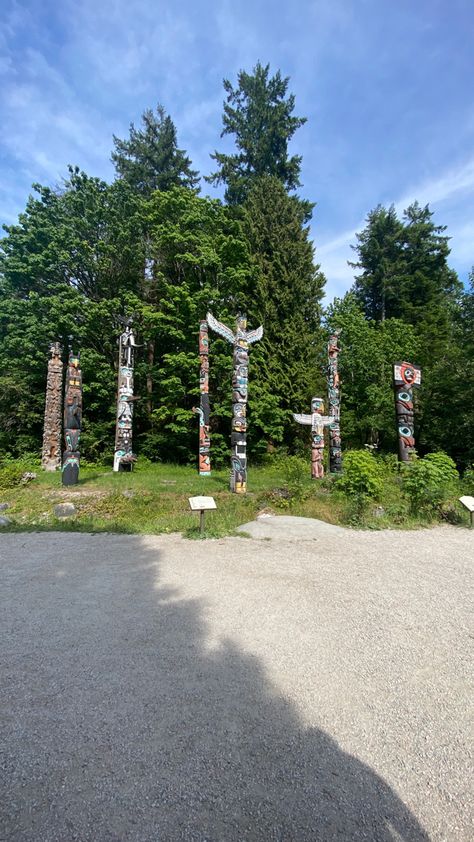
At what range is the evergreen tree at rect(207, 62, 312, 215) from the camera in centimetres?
2442

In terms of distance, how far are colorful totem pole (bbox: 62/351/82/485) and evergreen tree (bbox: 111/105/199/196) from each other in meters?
17.8

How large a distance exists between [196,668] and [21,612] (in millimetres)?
2032

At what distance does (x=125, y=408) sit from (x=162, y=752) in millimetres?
13168

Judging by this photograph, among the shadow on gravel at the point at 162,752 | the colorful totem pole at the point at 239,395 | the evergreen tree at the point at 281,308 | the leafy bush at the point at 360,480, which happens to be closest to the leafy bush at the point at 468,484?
the leafy bush at the point at 360,480

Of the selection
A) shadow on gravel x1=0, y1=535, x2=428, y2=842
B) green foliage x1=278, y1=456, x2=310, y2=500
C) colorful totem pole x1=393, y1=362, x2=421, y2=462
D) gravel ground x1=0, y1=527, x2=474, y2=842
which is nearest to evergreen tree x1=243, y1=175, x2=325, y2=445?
colorful totem pole x1=393, y1=362, x2=421, y2=462

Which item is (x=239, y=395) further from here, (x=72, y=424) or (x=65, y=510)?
(x=65, y=510)

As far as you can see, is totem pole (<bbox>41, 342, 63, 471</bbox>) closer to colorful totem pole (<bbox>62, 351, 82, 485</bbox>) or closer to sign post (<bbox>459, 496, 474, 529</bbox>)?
colorful totem pole (<bbox>62, 351, 82, 485</bbox>)

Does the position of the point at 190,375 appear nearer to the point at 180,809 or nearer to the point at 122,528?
the point at 122,528

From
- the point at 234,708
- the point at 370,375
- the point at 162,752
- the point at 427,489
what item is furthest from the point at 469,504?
the point at 370,375

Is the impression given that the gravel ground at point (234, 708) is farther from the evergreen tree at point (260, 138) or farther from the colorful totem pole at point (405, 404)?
the evergreen tree at point (260, 138)

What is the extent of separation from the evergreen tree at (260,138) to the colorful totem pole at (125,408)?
1500 cm

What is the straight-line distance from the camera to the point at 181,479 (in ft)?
41.2

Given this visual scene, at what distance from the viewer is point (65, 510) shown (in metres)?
8.79

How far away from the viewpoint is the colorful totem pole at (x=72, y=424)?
11188 mm
